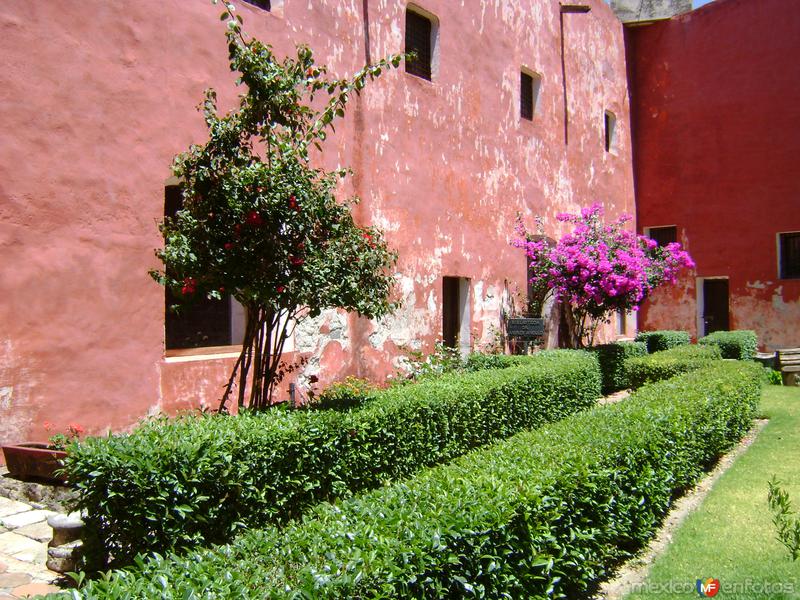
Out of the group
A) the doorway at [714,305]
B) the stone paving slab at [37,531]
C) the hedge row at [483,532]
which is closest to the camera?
the hedge row at [483,532]

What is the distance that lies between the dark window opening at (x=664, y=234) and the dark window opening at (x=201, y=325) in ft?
44.4

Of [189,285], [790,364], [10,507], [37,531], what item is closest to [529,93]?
[790,364]

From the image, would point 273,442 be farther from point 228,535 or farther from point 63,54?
point 63,54

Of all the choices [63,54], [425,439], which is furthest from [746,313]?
[63,54]

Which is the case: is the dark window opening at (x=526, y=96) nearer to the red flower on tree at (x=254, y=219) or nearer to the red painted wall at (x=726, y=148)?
the red painted wall at (x=726, y=148)

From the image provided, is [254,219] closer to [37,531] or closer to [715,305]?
[37,531]

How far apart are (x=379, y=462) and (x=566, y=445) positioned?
5.87 ft

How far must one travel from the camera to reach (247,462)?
431cm

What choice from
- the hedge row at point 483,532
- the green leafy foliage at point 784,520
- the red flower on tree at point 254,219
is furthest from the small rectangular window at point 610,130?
the green leafy foliage at point 784,520

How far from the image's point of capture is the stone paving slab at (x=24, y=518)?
465 cm

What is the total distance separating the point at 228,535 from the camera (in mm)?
4207

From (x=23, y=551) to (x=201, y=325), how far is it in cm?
525

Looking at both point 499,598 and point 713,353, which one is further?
point 713,353

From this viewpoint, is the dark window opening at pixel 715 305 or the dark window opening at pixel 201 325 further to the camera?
the dark window opening at pixel 715 305
